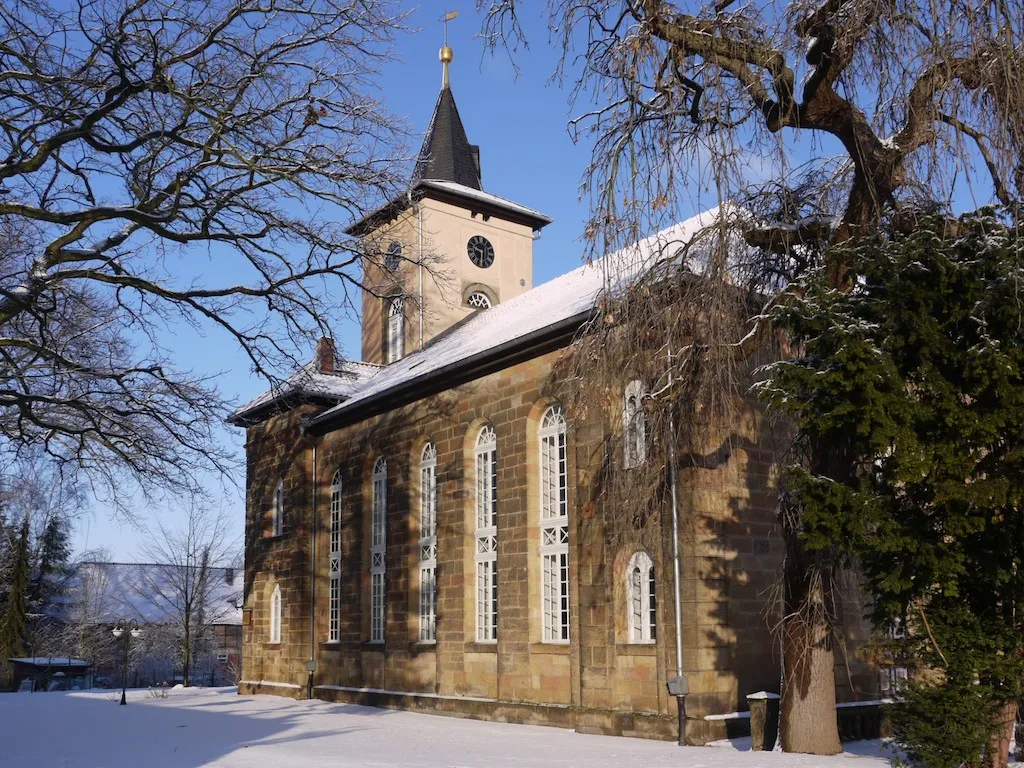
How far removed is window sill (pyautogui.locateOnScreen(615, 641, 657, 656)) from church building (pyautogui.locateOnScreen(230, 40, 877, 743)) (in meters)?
0.05

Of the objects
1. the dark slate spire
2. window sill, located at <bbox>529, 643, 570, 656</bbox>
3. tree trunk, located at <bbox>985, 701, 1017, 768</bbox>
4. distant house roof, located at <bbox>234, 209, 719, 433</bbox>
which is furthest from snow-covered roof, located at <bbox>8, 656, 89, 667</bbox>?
tree trunk, located at <bbox>985, 701, 1017, 768</bbox>

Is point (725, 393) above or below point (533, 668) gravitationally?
above

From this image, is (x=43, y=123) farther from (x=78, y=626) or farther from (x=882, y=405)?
(x=78, y=626)

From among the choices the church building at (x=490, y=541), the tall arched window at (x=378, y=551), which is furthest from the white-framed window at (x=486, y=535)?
the tall arched window at (x=378, y=551)

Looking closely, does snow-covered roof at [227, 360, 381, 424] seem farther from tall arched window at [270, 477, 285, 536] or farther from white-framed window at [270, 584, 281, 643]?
white-framed window at [270, 584, 281, 643]

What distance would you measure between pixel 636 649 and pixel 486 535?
17.0 ft

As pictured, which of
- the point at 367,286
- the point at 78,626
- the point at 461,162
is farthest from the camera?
the point at 78,626

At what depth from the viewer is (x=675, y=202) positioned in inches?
397

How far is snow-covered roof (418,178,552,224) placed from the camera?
108 feet

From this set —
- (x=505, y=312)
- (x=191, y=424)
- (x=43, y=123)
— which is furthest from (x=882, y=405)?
(x=505, y=312)

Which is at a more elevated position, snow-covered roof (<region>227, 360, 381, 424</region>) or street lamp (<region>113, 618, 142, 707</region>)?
snow-covered roof (<region>227, 360, 381, 424</region>)

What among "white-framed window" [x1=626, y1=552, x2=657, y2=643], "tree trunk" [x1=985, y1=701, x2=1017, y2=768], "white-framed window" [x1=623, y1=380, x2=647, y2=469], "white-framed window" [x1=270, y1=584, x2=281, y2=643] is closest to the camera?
"tree trunk" [x1=985, y1=701, x2=1017, y2=768]

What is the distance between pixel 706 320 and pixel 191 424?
943 centimetres

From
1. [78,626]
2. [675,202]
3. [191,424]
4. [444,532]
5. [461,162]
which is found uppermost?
[461,162]
